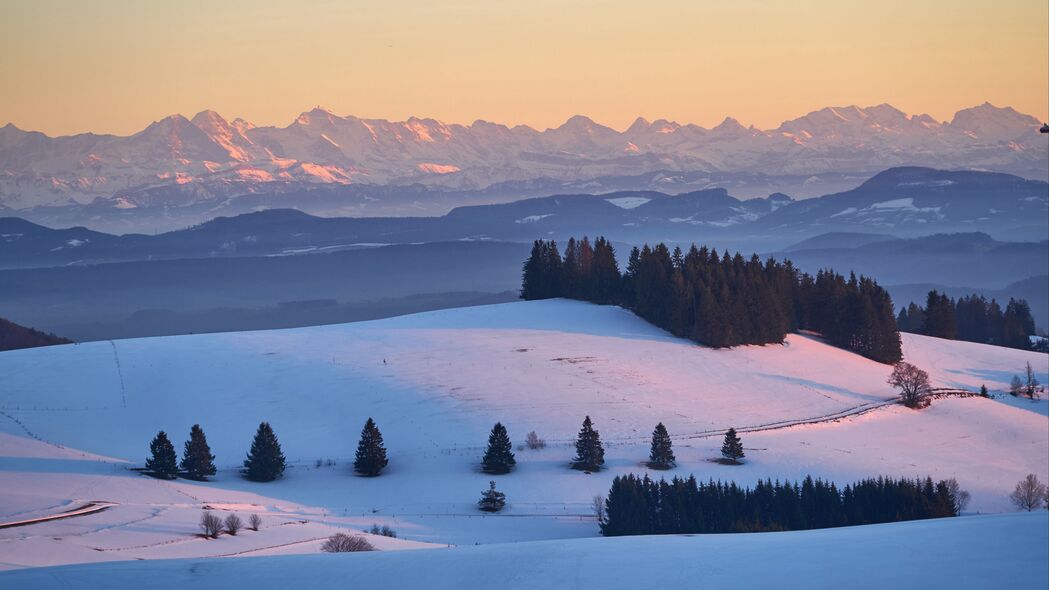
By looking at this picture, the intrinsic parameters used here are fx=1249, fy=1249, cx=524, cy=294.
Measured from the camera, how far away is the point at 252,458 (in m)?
70.4

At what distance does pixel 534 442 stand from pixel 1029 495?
28.4 m

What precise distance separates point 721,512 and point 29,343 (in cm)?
12240

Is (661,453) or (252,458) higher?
(661,453)

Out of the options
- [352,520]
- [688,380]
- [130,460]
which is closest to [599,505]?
[352,520]

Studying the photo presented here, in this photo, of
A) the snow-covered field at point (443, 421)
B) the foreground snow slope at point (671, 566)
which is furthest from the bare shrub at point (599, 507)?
the foreground snow slope at point (671, 566)

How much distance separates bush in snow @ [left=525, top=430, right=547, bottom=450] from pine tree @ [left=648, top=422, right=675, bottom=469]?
7462mm

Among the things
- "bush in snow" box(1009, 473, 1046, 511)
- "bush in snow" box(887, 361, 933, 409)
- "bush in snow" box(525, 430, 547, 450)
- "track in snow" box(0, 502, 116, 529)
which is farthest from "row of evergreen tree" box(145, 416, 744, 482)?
"bush in snow" box(887, 361, 933, 409)

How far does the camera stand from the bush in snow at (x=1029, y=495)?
67438 mm

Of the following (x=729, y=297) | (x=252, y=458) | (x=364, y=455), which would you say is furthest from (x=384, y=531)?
(x=729, y=297)

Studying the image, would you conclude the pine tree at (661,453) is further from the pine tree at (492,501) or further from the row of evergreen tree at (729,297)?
the row of evergreen tree at (729,297)

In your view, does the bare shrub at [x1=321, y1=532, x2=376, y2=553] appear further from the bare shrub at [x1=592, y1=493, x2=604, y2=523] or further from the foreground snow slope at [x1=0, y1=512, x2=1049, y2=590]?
the bare shrub at [x1=592, y1=493, x2=604, y2=523]

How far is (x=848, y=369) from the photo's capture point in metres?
104

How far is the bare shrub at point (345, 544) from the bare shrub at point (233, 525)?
4.60m

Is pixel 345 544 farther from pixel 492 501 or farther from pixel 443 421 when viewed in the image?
pixel 443 421
